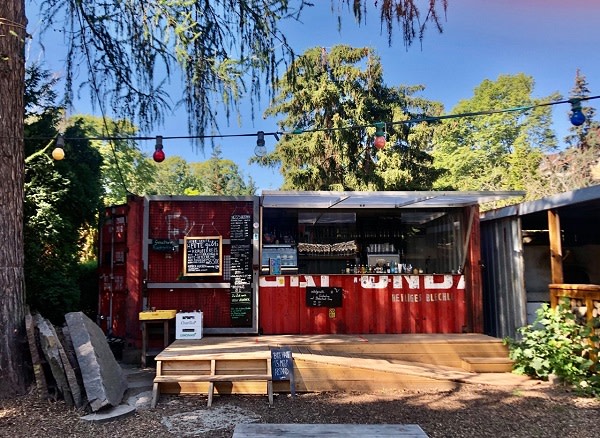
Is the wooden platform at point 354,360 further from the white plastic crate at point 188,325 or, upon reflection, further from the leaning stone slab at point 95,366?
the leaning stone slab at point 95,366

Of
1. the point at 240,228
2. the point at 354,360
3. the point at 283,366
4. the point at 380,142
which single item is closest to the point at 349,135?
the point at 240,228

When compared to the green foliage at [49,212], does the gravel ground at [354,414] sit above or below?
below

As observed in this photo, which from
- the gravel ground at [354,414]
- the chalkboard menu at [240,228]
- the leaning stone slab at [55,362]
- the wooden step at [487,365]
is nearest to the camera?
the gravel ground at [354,414]

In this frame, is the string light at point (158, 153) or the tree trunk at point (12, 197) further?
the string light at point (158, 153)

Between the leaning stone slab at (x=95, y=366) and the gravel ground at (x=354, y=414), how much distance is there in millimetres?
219

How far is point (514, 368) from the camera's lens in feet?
19.7

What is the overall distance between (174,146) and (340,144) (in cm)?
1131

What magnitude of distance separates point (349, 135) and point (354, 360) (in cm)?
1189

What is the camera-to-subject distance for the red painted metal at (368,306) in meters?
7.02

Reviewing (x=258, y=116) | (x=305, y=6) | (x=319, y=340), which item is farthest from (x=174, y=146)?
(x=319, y=340)

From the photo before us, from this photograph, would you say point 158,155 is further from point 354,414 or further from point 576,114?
point 576,114

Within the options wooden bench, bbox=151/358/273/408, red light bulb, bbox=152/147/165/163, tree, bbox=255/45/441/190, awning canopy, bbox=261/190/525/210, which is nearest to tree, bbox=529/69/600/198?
tree, bbox=255/45/441/190

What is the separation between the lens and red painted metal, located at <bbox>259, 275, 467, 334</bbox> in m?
7.02

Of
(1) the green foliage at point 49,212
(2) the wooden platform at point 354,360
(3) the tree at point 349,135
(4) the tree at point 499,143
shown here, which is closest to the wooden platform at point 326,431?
Result: (2) the wooden platform at point 354,360
